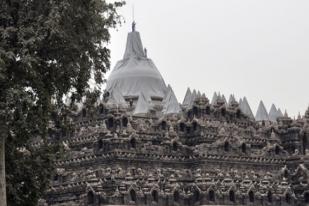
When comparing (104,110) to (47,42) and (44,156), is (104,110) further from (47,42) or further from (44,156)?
(47,42)

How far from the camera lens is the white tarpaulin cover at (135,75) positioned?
2517 inches

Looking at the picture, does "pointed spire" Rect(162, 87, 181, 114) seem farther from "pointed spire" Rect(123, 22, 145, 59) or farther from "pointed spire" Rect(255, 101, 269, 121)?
"pointed spire" Rect(255, 101, 269, 121)

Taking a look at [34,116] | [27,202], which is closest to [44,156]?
[27,202]

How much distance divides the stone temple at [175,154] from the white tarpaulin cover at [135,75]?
9 centimetres

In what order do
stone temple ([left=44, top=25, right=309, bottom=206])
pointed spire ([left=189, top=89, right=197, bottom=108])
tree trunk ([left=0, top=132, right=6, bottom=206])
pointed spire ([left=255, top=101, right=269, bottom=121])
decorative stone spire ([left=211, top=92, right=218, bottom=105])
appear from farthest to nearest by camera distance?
pointed spire ([left=255, top=101, right=269, bottom=121]) → decorative stone spire ([left=211, top=92, right=218, bottom=105]) → pointed spire ([left=189, top=89, right=197, bottom=108]) → stone temple ([left=44, top=25, right=309, bottom=206]) → tree trunk ([left=0, top=132, right=6, bottom=206])

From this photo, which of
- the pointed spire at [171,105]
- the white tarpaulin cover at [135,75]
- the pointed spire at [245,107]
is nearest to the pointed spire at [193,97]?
the pointed spire at [171,105]

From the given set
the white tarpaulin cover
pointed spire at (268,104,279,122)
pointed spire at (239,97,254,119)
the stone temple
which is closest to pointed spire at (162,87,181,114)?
the stone temple

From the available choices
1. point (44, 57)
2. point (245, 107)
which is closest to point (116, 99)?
point (245, 107)

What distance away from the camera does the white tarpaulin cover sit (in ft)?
210

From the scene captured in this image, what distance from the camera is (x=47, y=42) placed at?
2686 centimetres

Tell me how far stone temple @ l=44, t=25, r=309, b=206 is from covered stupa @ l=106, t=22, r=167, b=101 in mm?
92

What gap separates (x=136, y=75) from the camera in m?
64.2

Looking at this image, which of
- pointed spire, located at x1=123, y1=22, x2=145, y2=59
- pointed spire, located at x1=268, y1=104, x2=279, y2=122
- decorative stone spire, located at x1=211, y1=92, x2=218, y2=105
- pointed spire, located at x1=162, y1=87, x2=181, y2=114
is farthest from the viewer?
pointed spire, located at x1=268, y1=104, x2=279, y2=122

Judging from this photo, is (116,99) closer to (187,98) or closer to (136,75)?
(136,75)
